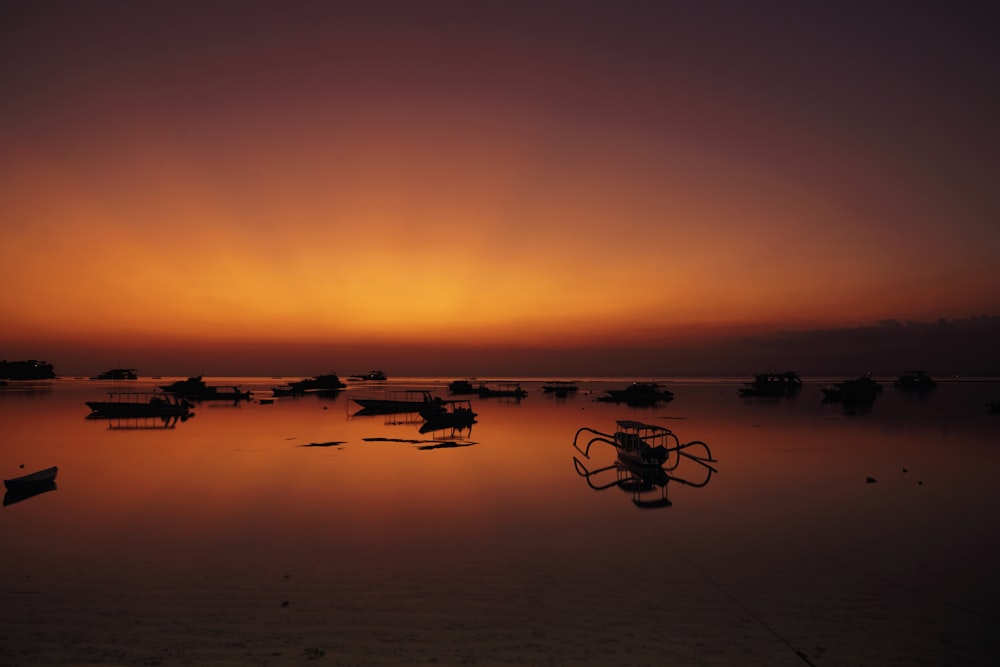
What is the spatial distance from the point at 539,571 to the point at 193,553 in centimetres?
912

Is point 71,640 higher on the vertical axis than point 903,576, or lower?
higher

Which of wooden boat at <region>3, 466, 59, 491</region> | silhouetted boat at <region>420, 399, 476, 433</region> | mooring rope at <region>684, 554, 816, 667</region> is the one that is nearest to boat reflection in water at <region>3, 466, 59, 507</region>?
wooden boat at <region>3, 466, 59, 491</region>

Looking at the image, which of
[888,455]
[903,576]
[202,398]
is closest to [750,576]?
[903,576]

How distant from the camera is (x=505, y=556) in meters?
15.5

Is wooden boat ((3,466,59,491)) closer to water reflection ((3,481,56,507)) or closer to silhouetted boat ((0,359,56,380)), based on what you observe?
water reflection ((3,481,56,507))

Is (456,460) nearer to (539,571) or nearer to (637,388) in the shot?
(539,571)

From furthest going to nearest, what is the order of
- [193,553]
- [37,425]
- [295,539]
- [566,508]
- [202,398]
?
[202,398] → [37,425] → [566,508] → [295,539] → [193,553]

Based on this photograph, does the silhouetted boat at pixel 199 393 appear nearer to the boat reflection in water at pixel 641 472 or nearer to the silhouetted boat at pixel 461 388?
the silhouetted boat at pixel 461 388

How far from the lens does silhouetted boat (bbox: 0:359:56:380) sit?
18375 centimetres

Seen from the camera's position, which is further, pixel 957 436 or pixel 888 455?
pixel 957 436

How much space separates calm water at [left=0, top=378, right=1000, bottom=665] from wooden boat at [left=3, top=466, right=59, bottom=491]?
0.74 metres

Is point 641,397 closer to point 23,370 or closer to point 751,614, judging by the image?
point 751,614

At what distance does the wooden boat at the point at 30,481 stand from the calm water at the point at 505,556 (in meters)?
0.74

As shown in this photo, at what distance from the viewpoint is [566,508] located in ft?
71.8
